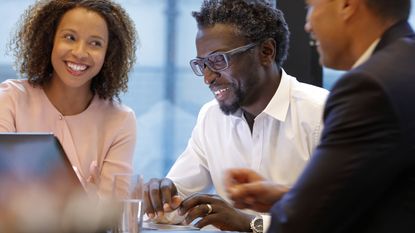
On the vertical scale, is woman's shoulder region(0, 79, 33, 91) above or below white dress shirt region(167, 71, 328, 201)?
above

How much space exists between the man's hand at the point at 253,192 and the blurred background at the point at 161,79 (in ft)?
4.73

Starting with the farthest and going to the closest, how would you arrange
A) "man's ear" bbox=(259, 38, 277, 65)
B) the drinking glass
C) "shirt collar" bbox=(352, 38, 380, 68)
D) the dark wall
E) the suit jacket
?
1. the dark wall
2. "man's ear" bbox=(259, 38, 277, 65)
3. the drinking glass
4. "shirt collar" bbox=(352, 38, 380, 68)
5. the suit jacket

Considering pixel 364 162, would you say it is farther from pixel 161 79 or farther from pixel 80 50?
pixel 161 79

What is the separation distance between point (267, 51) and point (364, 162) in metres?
1.30

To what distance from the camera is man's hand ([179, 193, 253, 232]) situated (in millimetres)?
1744

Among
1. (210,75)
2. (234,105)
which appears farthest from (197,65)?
(234,105)

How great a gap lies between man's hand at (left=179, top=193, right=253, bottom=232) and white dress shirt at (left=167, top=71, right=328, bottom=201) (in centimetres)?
28

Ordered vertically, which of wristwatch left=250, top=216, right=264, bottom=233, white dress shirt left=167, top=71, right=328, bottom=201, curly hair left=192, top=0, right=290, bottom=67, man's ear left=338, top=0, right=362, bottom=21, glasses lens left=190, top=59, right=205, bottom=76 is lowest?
wristwatch left=250, top=216, right=264, bottom=233

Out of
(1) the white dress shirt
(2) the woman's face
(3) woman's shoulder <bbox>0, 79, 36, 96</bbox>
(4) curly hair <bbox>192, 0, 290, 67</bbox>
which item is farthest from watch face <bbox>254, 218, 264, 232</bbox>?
(3) woman's shoulder <bbox>0, 79, 36, 96</bbox>

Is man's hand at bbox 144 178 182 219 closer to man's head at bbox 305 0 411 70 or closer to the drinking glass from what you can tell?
the drinking glass

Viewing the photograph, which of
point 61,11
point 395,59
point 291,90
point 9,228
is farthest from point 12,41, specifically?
point 395,59

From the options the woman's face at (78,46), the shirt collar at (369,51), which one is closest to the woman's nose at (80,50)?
the woman's face at (78,46)

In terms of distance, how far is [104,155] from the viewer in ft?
7.51

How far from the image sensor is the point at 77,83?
2258 mm
